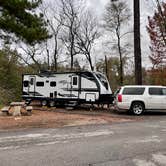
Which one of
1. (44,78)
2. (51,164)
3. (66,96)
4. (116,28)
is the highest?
(116,28)

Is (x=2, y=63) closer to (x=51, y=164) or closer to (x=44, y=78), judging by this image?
(x=44, y=78)

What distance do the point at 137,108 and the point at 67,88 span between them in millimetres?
6975

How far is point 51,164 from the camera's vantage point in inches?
258

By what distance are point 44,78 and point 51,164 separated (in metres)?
19.0

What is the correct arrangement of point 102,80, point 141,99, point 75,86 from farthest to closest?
point 75,86, point 102,80, point 141,99

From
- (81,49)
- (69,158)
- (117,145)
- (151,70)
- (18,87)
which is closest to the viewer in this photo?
(69,158)

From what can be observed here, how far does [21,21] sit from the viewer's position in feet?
63.4

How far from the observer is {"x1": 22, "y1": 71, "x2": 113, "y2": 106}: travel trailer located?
22500 mm

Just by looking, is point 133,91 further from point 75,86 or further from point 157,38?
point 157,38

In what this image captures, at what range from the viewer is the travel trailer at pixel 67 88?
22.5 meters

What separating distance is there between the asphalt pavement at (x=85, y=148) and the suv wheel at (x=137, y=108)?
7282 millimetres

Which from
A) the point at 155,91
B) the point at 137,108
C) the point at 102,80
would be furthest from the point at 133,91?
the point at 102,80

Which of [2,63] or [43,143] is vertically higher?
[2,63]

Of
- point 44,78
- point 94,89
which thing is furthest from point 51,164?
point 44,78
